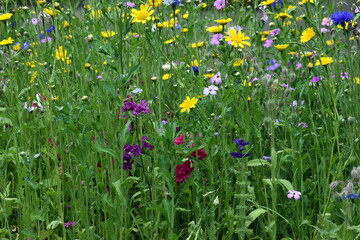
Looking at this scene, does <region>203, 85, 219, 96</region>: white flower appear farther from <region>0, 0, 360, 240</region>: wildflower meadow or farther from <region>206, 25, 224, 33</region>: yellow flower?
<region>206, 25, 224, 33</region>: yellow flower

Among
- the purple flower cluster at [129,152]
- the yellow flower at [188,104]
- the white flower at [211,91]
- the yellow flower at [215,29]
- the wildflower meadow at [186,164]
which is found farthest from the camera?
the yellow flower at [215,29]

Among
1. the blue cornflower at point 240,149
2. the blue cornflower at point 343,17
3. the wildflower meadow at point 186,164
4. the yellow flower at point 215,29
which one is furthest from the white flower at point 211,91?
the blue cornflower at point 343,17

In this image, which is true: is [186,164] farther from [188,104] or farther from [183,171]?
[188,104]

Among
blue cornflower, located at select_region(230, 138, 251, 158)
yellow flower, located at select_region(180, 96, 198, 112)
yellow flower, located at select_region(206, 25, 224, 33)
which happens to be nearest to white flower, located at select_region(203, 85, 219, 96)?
yellow flower, located at select_region(180, 96, 198, 112)

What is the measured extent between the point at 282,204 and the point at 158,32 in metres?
1.06

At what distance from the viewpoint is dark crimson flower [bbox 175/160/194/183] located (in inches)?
79.5

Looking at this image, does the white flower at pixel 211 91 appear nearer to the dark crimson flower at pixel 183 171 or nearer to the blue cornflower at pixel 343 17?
the dark crimson flower at pixel 183 171

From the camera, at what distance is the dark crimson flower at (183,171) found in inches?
79.5

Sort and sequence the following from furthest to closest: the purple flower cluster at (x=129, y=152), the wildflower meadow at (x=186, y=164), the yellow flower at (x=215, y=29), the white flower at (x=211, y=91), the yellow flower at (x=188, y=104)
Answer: the yellow flower at (x=215, y=29), the white flower at (x=211, y=91), the yellow flower at (x=188, y=104), the purple flower cluster at (x=129, y=152), the wildflower meadow at (x=186, y=164)

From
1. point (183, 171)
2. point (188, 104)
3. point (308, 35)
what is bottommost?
point (183, 171)

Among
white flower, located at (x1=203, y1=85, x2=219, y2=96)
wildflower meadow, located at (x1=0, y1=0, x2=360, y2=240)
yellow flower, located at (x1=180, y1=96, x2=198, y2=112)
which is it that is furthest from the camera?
white flower, located at (x1=203, y1=85, x2=219, y2=96)

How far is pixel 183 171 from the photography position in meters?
2.03

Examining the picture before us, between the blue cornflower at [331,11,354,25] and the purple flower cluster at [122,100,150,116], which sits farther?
the blue cornflower at [331,11,354,25]

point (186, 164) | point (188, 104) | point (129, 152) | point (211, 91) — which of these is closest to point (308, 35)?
point (211, 91)
